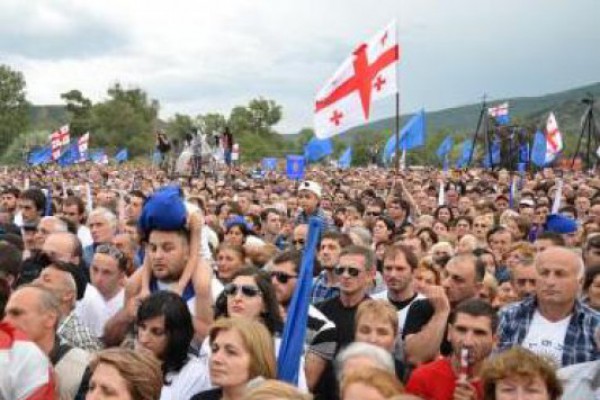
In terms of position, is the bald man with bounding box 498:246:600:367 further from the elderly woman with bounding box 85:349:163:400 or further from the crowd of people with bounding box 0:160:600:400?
the elderly woman with bounding box 85:349:163:400

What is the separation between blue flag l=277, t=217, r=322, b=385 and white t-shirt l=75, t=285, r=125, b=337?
1467 millimetres

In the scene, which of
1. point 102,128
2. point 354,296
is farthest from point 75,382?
point 102,128

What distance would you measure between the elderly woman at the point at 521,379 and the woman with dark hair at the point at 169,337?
128 centimetres

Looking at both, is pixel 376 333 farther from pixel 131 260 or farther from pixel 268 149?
pixel 268 149

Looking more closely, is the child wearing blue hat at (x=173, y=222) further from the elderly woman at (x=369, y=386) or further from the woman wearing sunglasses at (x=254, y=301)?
the elderly woman at (x=369, y=386)

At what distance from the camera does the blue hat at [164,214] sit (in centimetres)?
434

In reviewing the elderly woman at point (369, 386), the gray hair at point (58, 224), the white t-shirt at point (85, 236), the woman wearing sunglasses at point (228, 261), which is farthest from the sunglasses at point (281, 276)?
the white t-shirt at point (85, 236)

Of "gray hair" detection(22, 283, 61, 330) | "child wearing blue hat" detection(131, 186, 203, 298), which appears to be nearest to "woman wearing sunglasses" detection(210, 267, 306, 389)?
"child wearing blue hat" detection(131, 186, 203, 298)

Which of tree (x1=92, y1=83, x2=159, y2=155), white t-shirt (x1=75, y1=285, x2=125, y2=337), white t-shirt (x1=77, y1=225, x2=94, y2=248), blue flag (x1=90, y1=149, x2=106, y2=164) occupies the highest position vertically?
tree (x1=92, y1=83, x2=159, y2=155)

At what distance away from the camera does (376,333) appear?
4.09 m

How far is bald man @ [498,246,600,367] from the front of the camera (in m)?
4.08

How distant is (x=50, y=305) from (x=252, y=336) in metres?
1.01

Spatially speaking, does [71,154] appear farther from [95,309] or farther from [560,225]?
[95,309]

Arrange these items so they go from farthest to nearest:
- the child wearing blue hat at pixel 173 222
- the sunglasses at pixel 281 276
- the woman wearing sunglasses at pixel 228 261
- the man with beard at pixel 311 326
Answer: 1. the woman wearing sunglasses at pixel 228 261
2. the sunglasses at pixel 281 276
3. the child wearing blue hat at pixel 173 222
4. the man with beard at pixel 311 326
